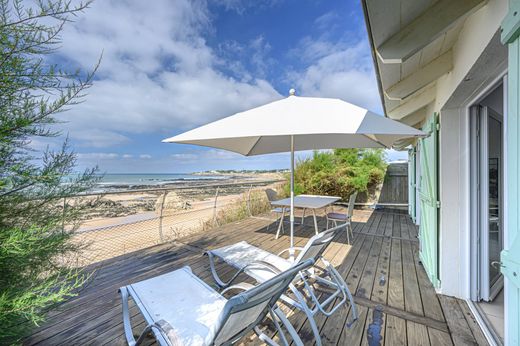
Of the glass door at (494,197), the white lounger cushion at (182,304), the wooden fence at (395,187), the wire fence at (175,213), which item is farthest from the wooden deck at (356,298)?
the wooden fence at (395,187)

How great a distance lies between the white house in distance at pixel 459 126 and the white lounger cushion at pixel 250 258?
169 cm

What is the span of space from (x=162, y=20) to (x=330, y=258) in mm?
6198

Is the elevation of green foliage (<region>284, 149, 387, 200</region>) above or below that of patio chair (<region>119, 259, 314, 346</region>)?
above

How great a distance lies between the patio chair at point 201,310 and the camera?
117 cm

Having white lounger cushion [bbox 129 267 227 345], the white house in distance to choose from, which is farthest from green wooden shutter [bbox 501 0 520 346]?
white lounger cushion [bbox 129 267 227 345]

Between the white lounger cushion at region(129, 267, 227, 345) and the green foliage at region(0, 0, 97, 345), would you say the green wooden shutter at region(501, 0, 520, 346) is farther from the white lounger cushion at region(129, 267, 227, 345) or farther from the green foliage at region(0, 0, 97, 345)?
the green foliage at region(0, 0, 97, 345)

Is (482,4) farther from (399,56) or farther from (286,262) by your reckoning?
(286,262)

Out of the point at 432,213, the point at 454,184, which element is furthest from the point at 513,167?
the point at 432,213

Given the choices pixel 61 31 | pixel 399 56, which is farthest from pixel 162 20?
pixel 399 56

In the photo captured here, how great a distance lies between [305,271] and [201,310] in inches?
53.0

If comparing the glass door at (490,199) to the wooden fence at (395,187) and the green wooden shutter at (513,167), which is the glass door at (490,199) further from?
the wooden fence at (395,187)

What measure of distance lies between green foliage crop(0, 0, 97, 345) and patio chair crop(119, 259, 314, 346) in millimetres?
581

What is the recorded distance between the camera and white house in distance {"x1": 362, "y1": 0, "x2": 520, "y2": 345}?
1453 millimetres

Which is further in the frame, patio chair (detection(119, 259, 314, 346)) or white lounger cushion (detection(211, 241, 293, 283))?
white lounger cushion (detection(211, 241, 293, 283))
